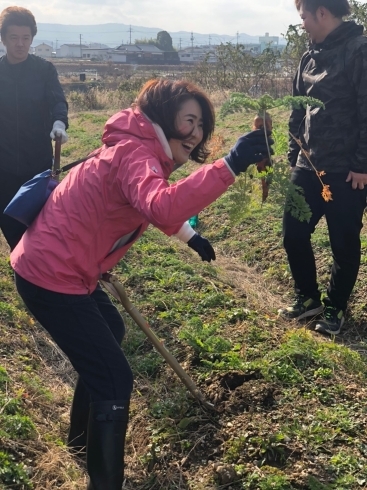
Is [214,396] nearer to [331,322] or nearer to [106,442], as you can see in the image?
[106,442]

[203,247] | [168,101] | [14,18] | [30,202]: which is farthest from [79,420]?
[14,18]

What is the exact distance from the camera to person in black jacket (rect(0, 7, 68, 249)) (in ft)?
14.8

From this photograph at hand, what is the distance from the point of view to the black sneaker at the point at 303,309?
14.6 feet

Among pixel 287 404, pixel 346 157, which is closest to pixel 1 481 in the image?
pixel 287 404

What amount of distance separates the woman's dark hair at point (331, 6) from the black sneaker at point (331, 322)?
2.00 metres

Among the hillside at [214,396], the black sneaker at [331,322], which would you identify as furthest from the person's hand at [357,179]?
the black sneaker at [331,322]

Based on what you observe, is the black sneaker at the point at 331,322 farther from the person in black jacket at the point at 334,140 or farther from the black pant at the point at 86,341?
the black pant at the point at 86,341

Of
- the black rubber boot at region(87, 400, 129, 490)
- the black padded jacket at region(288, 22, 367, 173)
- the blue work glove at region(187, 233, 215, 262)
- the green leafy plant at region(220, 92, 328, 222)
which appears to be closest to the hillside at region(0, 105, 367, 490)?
the green leafy plant at region(220, 92, 328, 222)

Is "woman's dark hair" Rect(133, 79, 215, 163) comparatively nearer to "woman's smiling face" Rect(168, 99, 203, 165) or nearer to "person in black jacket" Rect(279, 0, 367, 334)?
"woman's smiling face" Rect(168, 99, 203, 165)

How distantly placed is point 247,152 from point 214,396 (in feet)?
5.32

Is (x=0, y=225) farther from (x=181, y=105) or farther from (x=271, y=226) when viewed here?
(x=271, y=226)

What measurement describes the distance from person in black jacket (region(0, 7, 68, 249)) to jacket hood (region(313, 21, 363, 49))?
2016 millimetres

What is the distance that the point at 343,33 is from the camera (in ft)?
12.3

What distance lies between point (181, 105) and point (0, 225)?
2640 mm
